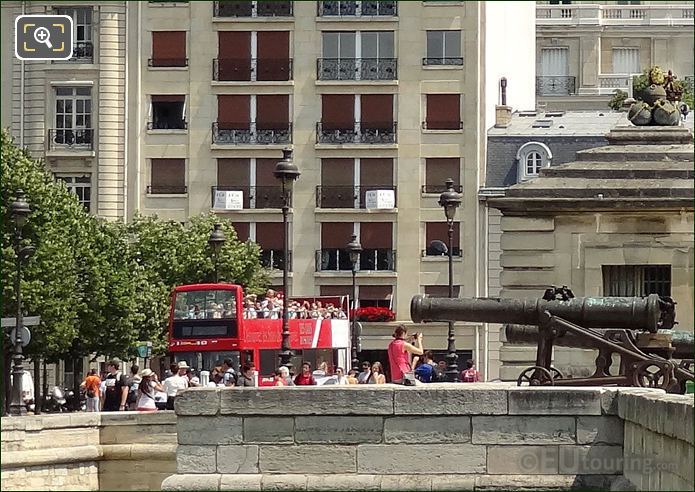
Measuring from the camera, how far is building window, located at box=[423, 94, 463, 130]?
73.7m

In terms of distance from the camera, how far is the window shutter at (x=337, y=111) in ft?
242

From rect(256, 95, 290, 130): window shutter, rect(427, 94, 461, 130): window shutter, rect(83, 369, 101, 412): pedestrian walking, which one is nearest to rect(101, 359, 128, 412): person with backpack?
rect(83, 369, 101, 412): pedestrian walking

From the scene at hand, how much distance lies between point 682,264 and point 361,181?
36262 mm

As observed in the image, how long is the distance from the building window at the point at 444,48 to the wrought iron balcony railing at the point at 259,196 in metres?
6.31

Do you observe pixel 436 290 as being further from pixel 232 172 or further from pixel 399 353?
pixel 399 353

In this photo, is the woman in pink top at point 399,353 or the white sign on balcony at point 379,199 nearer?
the woman in pink top at point 399,353

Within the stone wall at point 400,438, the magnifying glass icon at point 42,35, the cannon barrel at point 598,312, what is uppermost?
the magnifying glass icon at point 42,35

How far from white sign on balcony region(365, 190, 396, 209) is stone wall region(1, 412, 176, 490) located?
40382 mm

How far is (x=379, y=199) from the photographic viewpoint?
73062 mm

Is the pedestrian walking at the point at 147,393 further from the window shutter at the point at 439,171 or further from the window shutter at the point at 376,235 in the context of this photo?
the window shutter at the point at 439,171

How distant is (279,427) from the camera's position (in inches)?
960

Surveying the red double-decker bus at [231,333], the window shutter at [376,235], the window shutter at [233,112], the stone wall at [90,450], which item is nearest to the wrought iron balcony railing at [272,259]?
the window shutter at [376,235]

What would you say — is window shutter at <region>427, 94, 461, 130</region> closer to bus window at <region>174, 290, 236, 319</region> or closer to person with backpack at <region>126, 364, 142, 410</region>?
bus window at <region>174, 290, 236, 319</region>

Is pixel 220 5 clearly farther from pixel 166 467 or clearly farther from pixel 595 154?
pixel 166 467
